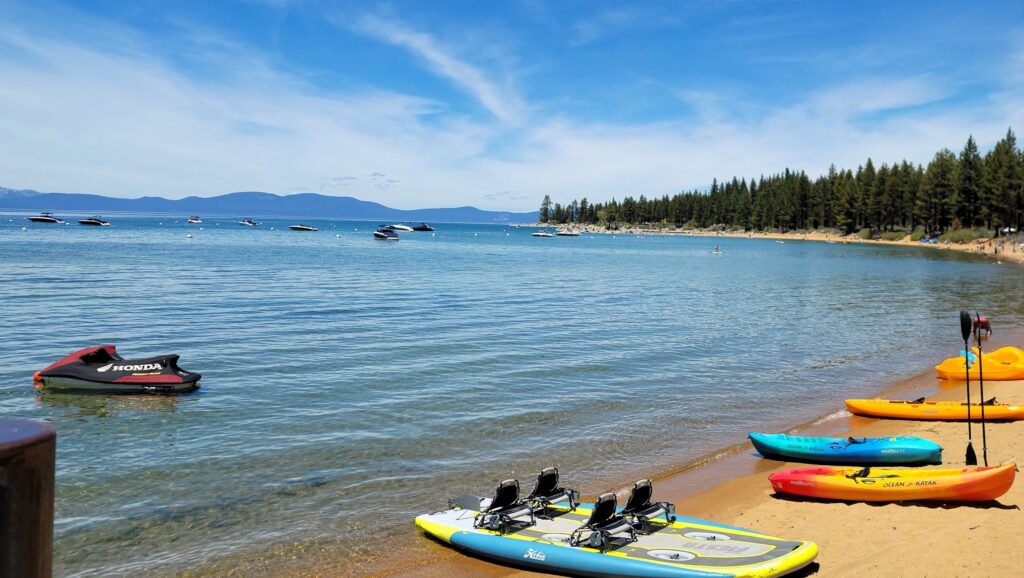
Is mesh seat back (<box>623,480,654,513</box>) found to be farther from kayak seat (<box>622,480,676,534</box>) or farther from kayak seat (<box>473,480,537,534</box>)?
kayak seat (<box>473,480,537,534</box>)

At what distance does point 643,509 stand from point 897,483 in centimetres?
462

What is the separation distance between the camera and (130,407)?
18.9 m

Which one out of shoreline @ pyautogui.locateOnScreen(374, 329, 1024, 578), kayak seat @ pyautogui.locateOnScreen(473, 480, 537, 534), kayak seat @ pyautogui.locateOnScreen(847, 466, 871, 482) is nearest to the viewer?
shoreline @ pyautogui.locateOnScreen(374, 329, 1024, 578)

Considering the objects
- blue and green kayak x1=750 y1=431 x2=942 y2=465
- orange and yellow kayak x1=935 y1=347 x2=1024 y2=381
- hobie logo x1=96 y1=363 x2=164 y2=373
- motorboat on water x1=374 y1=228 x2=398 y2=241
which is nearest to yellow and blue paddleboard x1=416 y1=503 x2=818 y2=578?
blue and green kayak x1=750 y1=431 x2=942 y2=465

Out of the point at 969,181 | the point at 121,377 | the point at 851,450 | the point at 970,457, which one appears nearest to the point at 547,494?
the point at 851,450

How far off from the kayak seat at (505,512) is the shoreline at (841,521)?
22.0 inches

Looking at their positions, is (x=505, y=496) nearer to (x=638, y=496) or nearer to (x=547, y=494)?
(x=547, y=494)

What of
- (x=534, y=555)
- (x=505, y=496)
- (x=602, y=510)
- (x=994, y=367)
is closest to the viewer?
(x=534, y=555)

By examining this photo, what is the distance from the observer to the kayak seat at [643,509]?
10.3 metres

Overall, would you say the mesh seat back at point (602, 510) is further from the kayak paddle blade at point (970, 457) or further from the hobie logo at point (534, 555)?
the kayak paddle blade at point (970, 457)

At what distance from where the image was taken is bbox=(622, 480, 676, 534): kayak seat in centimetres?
1032

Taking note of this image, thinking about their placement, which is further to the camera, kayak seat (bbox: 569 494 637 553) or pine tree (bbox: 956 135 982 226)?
pine tree (bbox: 956 135 982 226)

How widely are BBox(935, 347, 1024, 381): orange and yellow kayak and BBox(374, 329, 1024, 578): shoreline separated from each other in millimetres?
7497

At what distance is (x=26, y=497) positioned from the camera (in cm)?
233
